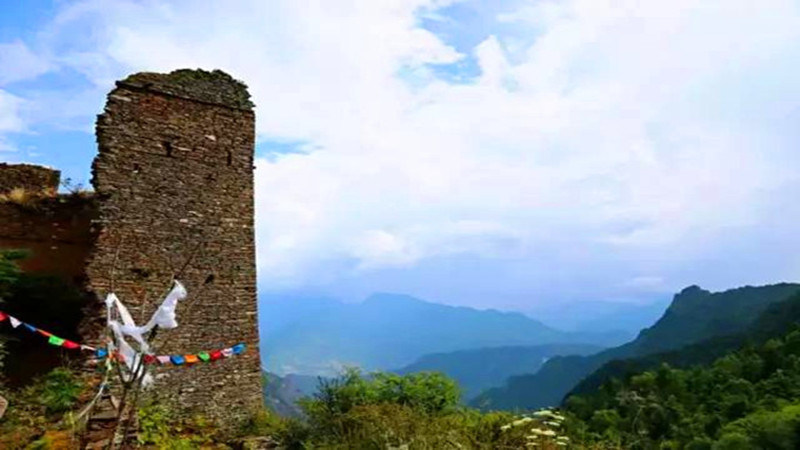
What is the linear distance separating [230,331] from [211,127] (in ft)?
12.1

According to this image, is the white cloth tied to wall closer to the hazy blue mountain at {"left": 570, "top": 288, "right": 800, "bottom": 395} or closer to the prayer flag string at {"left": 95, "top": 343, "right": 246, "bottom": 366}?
the prayer flag string at {"left": 95, "top": 343, "right": 246, "bottom": 366}

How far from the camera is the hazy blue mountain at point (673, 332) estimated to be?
275 feet

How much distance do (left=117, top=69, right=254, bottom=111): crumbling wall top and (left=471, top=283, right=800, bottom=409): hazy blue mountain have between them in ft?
222

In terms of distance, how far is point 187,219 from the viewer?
39.7 feet

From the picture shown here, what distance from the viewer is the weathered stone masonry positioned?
1128cm

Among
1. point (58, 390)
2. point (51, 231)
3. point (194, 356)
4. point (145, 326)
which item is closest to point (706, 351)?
point (194, 356)

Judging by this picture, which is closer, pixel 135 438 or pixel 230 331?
pixel 135 438

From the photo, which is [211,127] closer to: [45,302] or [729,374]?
[45,302]

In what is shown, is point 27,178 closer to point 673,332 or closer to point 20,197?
point 20,197

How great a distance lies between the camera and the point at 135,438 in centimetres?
902

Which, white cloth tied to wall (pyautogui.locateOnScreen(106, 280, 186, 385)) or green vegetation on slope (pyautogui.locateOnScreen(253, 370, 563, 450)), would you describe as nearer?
white cloth tied to wall (pyautogui.locateOnScreen(106, 280, 186, 385))

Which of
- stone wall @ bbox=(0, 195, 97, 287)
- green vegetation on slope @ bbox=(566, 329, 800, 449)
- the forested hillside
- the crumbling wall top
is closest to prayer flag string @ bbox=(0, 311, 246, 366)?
stone wall @ bbox=(0, 195, 97, 287)

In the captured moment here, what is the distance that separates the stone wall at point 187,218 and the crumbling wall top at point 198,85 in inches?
0.7

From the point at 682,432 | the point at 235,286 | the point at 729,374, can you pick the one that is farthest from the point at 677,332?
the point at 235,286
